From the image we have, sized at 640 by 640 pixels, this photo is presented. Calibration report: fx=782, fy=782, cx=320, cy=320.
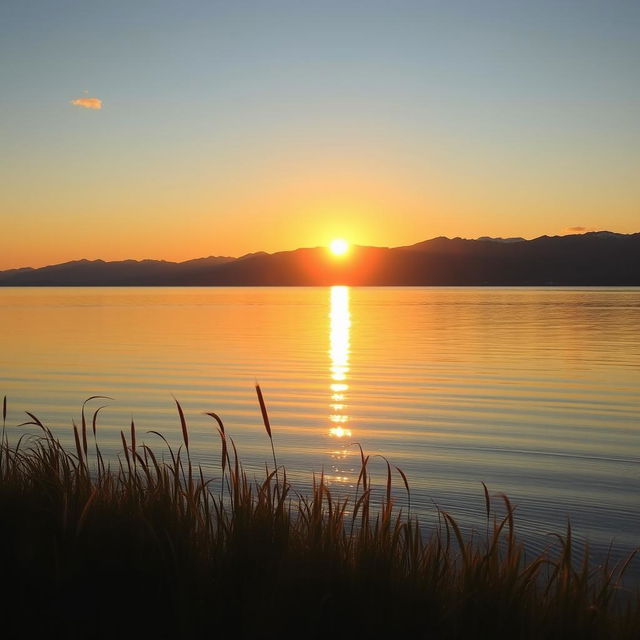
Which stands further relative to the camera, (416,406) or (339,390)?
(339,390)

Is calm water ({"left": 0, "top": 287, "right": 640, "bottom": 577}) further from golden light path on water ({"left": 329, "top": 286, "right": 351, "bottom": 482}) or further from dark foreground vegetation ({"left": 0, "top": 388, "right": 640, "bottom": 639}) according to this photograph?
dark foreground vegetation ({"left": 0, "top": 388, "right": 640, "bottom": 639})

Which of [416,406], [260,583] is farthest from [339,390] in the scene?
[260,583]

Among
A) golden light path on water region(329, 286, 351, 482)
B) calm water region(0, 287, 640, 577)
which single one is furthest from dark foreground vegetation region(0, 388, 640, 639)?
golden light path on water region(329, 286, 351, 482)

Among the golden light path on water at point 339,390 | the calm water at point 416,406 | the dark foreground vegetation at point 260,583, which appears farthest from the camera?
the golden light path on water at point 339,390

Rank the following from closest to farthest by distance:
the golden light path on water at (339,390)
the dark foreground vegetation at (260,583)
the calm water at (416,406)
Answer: the dark foreground vegetation at (260,583), the calm water at (416,406), the golden light path on water at (339,390)

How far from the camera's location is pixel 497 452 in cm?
1147

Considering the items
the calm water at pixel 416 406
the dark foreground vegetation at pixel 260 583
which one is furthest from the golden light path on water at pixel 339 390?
the dark foreground vegetation at pixel 260 583

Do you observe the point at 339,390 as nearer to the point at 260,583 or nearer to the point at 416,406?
the point at 416,406

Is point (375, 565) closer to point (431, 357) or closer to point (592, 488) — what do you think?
point (592, 488)

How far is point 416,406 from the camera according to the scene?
52.5 feet

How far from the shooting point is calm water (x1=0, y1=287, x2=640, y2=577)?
9.26m

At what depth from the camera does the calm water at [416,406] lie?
926cm

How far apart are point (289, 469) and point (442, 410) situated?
5.83 m

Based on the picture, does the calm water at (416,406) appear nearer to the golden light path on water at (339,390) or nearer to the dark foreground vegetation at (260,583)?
the golden light path on water at (339,390)
